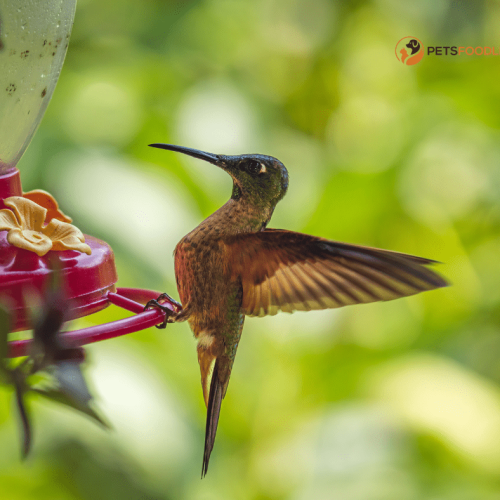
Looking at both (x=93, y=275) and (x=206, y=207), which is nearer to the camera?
(x=93, y=275)

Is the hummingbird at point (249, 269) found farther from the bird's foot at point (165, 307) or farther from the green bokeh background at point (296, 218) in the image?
the green bokeh background at point (296, 218)

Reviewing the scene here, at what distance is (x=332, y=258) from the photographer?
1510 mm

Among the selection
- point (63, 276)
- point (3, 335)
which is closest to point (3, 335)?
point (3, 335)

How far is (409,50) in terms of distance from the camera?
410 centimetres

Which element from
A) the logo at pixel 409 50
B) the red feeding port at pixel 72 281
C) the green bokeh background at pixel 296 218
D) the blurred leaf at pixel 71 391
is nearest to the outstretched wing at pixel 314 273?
the red feeding port at pixel 72 281

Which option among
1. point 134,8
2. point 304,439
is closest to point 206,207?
point 304,439

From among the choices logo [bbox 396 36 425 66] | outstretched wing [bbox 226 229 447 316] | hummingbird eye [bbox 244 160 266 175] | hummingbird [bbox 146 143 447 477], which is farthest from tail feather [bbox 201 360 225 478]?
logo [bbox 396 36 425 66]

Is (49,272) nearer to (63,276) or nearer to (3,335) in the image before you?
(63,276)

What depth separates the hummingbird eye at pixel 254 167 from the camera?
1611 millimetres

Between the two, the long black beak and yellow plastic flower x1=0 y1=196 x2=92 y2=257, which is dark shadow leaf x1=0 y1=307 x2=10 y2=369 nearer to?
yellow plastic flower x1=0 y1=196 x2=92 y2=257

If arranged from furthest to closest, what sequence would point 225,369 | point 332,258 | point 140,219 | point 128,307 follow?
point 140,219
point 225,369
point 332,258
point 128,307

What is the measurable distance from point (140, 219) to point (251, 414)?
111cm

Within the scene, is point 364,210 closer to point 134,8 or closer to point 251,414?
point 251,414

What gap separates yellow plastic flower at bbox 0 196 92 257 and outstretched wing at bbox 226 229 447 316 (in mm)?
434
